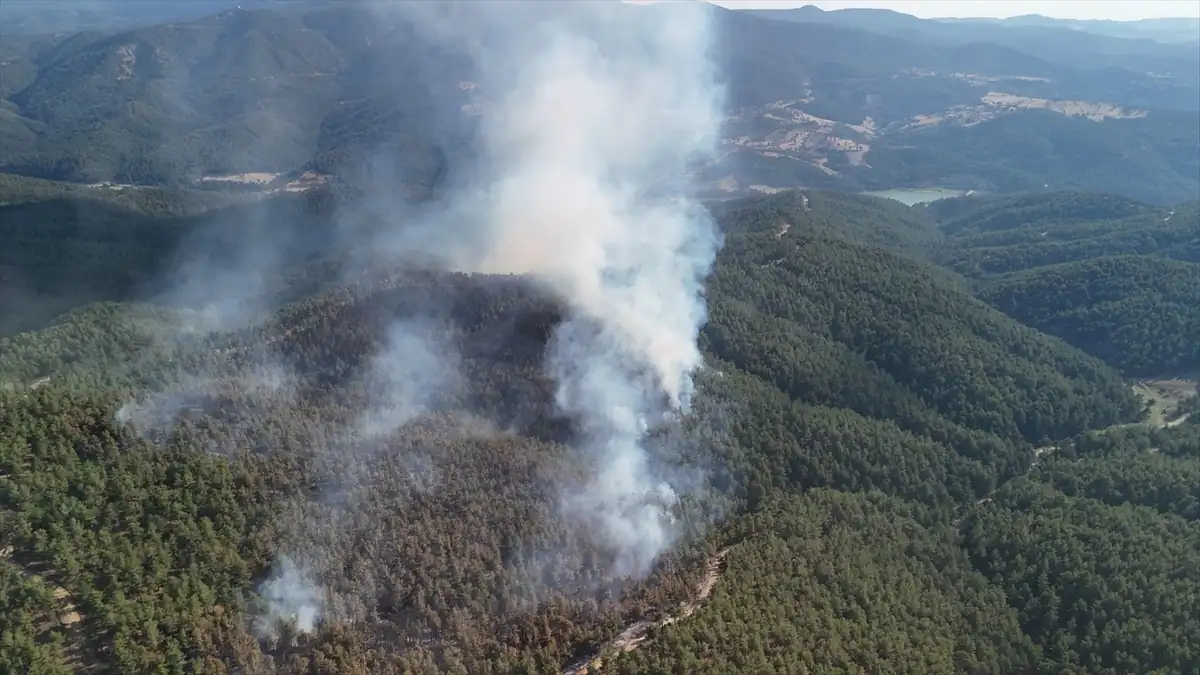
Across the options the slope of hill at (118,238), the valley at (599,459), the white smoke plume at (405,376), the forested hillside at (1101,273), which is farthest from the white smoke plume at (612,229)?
the forested hillside at (1101,273)

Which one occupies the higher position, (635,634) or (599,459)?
(599,459)

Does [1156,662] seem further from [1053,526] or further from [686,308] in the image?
[686,308]

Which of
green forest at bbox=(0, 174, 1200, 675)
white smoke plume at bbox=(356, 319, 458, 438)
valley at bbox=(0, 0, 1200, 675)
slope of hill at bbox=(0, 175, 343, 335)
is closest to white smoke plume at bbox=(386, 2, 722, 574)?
valley at bbox=(0, 0, 1200, 675)

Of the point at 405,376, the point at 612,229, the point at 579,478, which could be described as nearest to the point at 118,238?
the point at 612,229

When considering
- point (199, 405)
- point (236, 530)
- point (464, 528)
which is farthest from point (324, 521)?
point (199, 405)

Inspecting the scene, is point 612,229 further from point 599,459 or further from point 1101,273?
point 1101,273

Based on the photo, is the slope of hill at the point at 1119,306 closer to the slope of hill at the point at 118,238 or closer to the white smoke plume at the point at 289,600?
the white smoke plume at the point at 289,600
